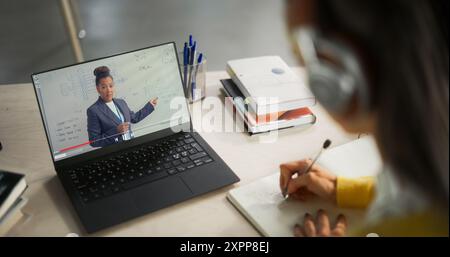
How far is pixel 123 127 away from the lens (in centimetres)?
108

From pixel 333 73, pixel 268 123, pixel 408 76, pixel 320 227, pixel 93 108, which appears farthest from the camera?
pixel 268 123

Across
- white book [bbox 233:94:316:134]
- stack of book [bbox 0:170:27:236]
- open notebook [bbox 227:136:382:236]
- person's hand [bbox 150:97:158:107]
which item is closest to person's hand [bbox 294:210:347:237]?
open notebook [bbox 227:136:382:236]

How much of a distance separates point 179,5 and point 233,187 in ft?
8.25

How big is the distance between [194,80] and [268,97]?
232 millimetres

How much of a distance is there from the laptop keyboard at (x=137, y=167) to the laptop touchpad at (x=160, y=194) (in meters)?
0.02

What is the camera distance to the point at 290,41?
2.33 ft

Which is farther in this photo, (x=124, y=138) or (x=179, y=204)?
(x=124, y=138)

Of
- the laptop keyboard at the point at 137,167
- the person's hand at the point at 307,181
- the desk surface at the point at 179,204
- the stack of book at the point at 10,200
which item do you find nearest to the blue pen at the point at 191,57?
the desk surface at the point at 179,204

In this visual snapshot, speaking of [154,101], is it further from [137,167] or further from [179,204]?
[179,204]

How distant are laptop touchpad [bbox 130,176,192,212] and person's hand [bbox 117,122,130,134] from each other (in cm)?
16

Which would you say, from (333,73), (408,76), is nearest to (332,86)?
(333,73)

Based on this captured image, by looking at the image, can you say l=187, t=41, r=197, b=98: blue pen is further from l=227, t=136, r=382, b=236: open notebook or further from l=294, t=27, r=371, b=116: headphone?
l=294, t=27, r=371, b=116: headphone

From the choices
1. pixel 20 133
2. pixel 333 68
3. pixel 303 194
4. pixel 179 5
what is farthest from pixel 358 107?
pixel 179 5
